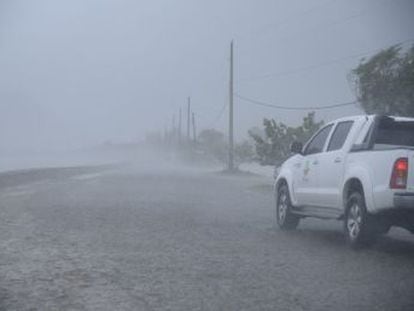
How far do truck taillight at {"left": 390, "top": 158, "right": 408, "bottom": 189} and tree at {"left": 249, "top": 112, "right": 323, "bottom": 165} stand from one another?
26.1 metres

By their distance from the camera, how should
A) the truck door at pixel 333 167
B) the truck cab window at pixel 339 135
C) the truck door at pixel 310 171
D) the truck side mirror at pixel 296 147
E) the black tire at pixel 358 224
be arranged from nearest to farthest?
the black tire at pixel 358 224, the truck door at pixel 333 167, the truck cab window at pixel 339 135, the truck door at pixel 310 171, the truck side mirror at pixel 296 147

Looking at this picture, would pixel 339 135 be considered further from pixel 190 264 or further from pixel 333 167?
pixel 190 264

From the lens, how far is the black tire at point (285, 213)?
14909 millimetres

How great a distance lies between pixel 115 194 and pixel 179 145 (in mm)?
87920

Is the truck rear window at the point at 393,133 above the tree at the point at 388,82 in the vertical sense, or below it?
below

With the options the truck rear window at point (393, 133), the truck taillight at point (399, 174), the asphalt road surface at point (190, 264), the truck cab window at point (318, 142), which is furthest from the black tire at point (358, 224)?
the truck cab window at point (318, 142)

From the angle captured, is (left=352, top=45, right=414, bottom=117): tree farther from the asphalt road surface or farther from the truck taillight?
the truck taillight

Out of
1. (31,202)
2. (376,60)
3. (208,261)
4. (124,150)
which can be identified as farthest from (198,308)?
(124,150)

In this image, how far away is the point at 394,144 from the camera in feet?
40.6

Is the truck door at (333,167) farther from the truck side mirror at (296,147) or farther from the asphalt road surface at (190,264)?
the truck side mirror at (296,147)

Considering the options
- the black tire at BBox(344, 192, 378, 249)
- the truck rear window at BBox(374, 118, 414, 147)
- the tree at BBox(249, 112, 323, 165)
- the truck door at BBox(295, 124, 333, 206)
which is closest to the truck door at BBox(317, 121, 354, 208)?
the truck door at BBox(295, 124, 333, 206)

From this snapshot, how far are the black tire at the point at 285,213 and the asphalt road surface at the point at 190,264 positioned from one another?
0.25 meters

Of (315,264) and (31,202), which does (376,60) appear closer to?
(31,202)

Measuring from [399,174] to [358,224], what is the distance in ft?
4.20
